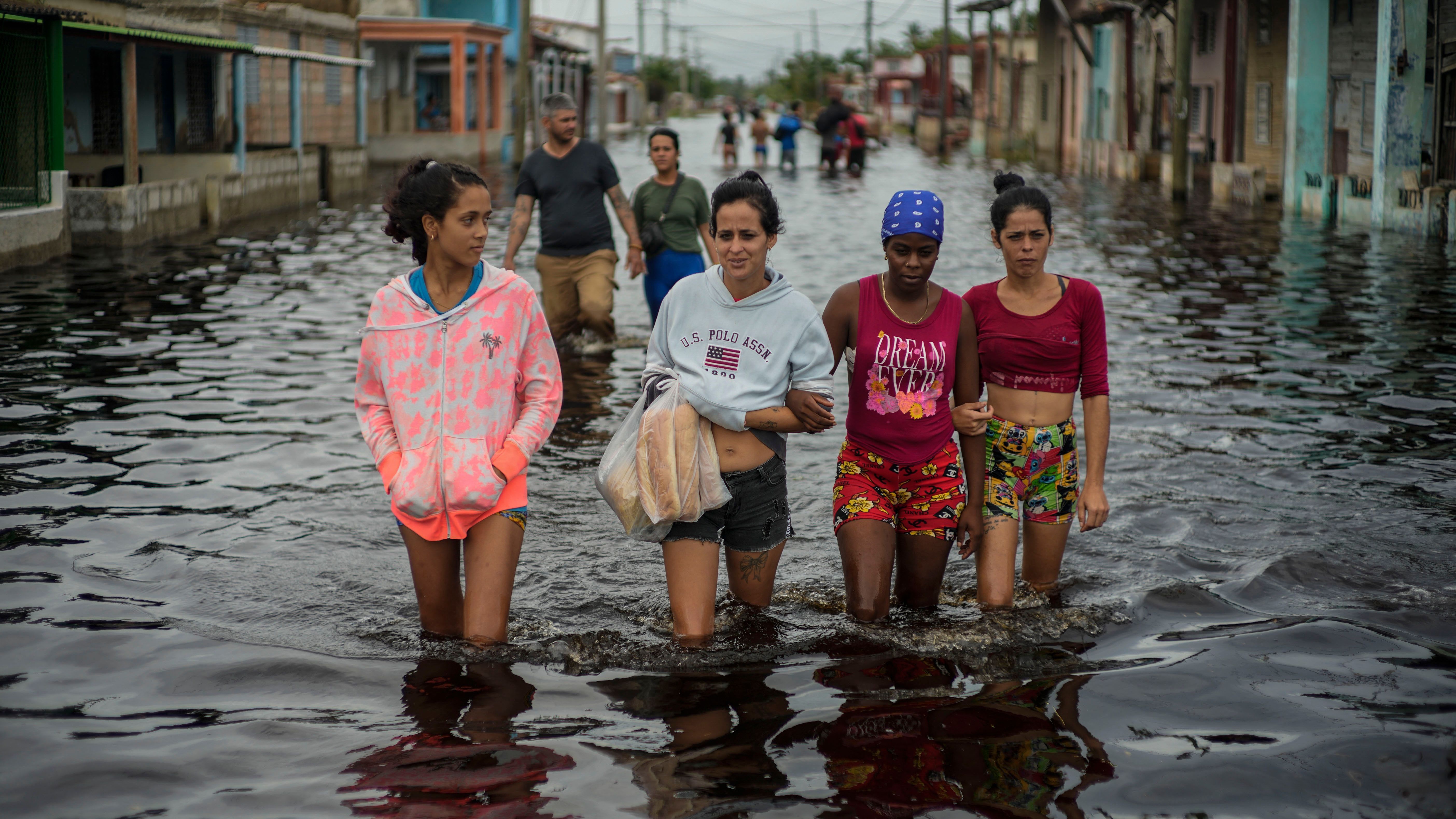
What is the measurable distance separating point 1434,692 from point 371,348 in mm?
3762

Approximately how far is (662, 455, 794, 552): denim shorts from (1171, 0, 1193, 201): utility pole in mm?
23232

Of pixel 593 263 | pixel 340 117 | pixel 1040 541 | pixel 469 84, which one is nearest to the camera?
pixel 1040 541

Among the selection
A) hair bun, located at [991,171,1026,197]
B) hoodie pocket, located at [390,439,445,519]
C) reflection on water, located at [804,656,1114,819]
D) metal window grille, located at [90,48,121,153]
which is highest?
metal window grille, located at [90,48,121,153]

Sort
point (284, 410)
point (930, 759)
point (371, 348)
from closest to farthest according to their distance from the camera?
point (930, 759) < point (371, 348) < point (284, 410)

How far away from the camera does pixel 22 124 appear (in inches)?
642

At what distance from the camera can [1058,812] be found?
375 cm

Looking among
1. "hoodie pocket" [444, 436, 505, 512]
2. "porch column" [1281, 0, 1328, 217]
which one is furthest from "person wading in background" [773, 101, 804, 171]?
"hoodie pocket" [444, 436, 505, 512]

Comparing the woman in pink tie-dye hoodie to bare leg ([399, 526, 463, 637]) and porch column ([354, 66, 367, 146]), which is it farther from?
porch column ([354, 66, 367, 146])

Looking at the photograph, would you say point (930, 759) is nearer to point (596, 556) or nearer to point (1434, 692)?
point (1434, 692)

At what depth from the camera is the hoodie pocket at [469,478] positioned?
440 cm

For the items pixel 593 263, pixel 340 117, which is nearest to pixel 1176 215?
pixel 593 263

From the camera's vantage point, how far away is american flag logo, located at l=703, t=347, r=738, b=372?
15.7 feet

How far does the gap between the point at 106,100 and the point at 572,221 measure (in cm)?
1740

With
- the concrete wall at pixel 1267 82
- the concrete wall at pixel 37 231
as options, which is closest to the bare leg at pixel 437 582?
the concrete wall at pixel 37 231
